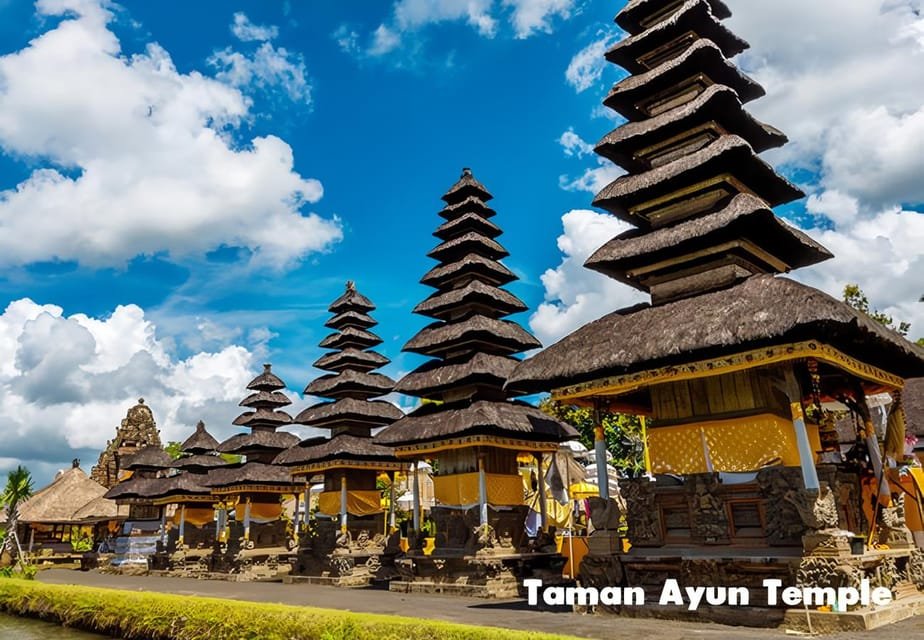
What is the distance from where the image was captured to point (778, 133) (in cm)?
1742

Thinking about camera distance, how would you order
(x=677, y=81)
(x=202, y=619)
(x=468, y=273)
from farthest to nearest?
(x=468, y=273) → (x=677, y=81) → (x=202, y=619)

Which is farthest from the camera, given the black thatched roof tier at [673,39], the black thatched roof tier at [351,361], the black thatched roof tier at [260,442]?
the black thatched roof tier at [260,442]

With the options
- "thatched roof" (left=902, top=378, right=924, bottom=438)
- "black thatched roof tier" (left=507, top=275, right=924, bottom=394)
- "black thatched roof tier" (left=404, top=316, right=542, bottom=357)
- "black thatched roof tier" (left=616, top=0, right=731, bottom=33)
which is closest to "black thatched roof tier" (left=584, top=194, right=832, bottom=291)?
"black thatched roof tier" (left=507, top=275, right=924, bottom=394)

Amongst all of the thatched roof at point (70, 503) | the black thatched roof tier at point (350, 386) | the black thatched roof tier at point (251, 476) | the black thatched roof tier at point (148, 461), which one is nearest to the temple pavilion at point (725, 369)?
the black thatched roof tier at point (350, 386)

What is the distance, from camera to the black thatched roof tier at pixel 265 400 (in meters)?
35.9

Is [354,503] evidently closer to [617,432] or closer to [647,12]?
[647,12]

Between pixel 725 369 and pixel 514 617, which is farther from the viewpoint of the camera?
pixel 514 617

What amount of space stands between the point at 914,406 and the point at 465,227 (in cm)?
1690

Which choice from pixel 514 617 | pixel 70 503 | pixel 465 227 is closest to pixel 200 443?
pixel 70 503

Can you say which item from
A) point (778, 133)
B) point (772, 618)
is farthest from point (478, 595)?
point (778, 133)

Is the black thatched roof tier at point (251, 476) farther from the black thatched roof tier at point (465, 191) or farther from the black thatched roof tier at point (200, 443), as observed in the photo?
the black thatched roof tier at point (465, 191)

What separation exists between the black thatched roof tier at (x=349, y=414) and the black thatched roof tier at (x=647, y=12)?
58.8ft

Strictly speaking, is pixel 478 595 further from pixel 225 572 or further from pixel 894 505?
pixel 225 572

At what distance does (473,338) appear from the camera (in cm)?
2177
